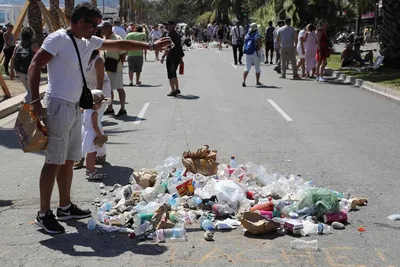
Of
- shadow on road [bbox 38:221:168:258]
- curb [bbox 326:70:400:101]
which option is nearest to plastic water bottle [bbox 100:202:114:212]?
shadow on road [bbox 38:221:168:258]

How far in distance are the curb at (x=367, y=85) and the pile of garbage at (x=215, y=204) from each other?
30.7 ft

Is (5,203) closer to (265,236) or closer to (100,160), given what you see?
(100,160)

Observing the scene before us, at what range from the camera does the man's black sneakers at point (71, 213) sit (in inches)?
224

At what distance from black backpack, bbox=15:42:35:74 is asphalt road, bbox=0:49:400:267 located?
1.19 meters

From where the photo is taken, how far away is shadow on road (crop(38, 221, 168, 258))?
489 centimetres

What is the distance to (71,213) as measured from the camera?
5711 mm

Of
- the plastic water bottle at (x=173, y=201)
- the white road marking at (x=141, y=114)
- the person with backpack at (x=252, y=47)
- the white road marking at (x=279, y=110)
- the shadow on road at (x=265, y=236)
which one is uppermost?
the person with backpack at (x=252, y=47)

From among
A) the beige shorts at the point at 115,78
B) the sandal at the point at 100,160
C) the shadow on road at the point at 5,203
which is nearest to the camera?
the shadow on road at the point at 5,203

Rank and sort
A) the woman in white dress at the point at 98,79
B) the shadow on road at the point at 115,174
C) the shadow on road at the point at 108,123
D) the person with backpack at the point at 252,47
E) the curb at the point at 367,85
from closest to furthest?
the shadow on road at the point at 115,174
the woman in white dress at the point at 98,79
the shadow on road at the point at 108,123
the curb at the point at 367,85
the person with backpack at the point at 252,47

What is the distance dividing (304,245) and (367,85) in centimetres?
1355

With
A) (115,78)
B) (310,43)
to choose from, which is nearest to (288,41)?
(310,43)

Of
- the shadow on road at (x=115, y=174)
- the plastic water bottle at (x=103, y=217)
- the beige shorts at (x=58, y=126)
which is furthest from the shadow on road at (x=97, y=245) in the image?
the shadow on road at (x=115, y=174)

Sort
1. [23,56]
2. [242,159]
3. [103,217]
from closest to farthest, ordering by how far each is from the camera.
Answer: [103,217], [242,159], [23,56]

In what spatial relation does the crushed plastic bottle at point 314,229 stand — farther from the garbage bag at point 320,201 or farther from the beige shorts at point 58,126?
the beige shorts at point 58,126
